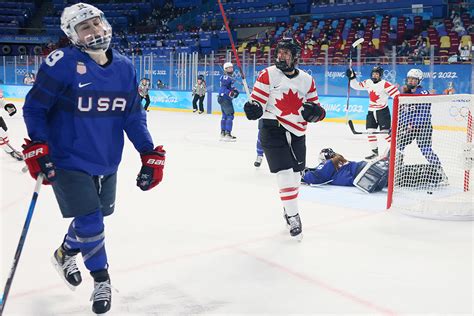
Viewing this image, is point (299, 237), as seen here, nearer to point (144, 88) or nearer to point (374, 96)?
point (374, 96)

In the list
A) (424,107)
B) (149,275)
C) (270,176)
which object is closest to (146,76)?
(270,176)

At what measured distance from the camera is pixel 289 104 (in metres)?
3.67

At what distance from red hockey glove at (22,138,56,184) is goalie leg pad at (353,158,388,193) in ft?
11.6

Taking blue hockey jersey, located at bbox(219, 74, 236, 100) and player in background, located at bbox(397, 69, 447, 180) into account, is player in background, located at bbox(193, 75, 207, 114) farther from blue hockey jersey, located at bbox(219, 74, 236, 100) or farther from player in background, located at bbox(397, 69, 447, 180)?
player in background, located at bbox(397, 69, 447, 180)

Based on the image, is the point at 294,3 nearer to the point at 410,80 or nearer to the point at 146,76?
the point at 146,76

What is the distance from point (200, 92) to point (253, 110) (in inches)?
471

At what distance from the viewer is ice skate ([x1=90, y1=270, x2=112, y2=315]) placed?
7.41 feet

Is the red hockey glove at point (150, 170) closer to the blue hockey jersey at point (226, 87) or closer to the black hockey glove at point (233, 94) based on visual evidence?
the black hockey glove at point (233, 94)

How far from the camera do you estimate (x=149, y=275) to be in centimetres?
284

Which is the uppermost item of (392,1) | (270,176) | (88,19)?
(392,1)

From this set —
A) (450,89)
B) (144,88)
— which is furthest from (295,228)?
(144,88)

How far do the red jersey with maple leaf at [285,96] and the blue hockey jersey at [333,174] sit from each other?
1771mm

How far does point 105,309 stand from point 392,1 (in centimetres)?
1844

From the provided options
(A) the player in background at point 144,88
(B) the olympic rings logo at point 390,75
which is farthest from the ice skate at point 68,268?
(A) the player in background at point 144,88
